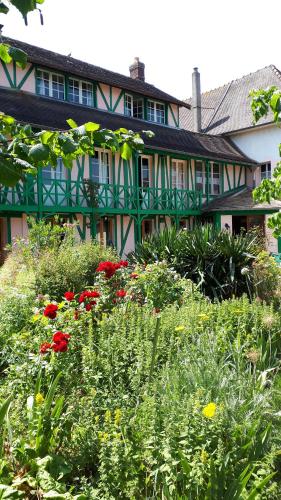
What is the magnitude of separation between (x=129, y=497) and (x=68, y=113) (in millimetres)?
15397

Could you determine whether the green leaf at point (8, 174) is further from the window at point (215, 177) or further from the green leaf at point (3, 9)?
the window at point (215, 177)

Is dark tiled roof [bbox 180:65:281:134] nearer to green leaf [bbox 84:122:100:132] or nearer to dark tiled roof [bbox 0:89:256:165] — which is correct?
dark tiled roof [bbox 0:89:256:165]

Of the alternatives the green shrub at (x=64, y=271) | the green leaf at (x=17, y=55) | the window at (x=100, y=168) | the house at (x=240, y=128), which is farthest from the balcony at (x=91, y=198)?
the green leaf at (x=17, y=55)

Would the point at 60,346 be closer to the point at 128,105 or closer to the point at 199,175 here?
the point at 128,105

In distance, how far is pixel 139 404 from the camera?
2.85m

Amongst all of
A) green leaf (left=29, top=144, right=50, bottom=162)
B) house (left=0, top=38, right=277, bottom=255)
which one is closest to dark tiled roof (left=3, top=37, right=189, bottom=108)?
house (left=0, top=38, right=277, bottom=255)

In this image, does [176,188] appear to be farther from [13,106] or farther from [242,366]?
[242,366]

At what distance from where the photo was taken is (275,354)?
3.88 m

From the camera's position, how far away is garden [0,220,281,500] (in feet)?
7.18

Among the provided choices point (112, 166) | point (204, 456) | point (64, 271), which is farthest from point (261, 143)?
point (204, 456)

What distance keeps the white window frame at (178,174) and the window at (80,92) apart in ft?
14.7

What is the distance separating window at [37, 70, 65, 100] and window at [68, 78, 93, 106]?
0.39 m

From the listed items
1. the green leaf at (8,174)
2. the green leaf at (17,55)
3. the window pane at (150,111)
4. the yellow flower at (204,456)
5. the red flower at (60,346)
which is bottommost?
the yellow flower at (204,456)

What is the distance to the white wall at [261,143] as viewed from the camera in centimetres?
2233
